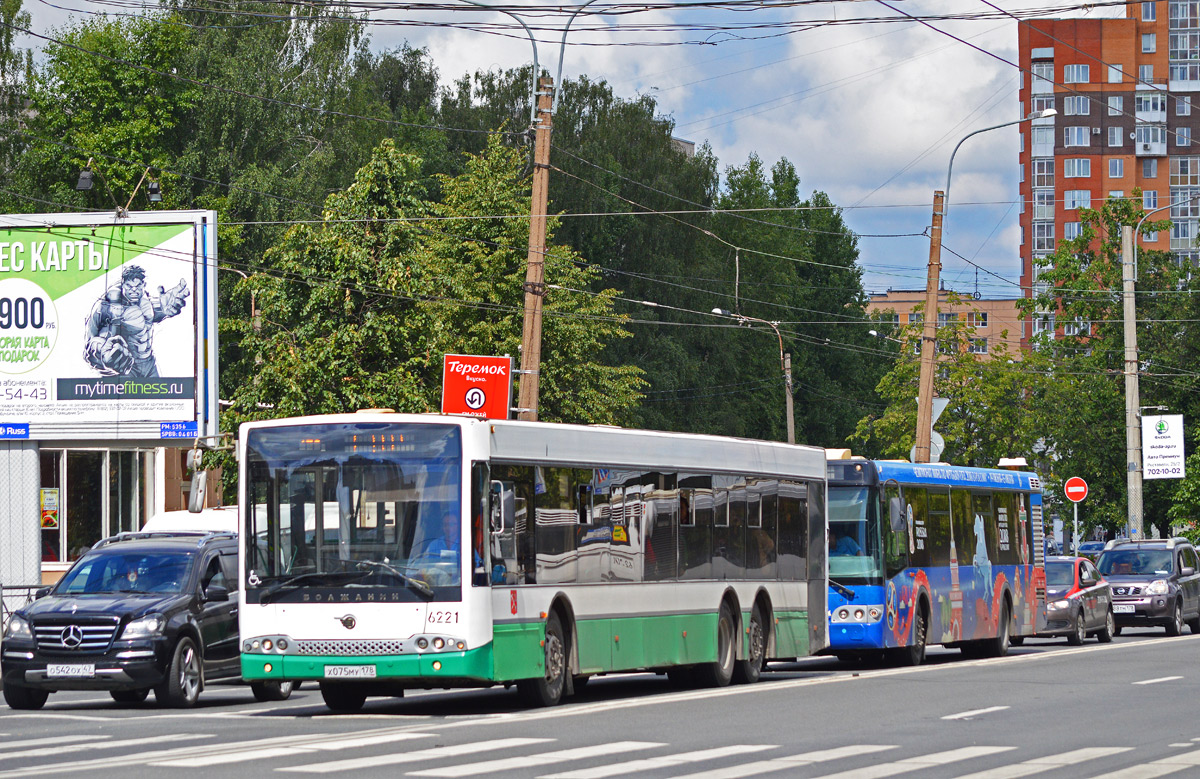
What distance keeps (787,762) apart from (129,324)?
24.9 metres

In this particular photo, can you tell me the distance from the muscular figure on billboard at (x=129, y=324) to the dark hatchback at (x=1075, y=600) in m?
16.4

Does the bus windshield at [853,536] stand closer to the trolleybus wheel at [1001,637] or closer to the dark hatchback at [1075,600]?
the trolleybus wheel at [1001,637]

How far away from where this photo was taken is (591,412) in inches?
1917

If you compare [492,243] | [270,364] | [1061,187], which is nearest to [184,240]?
[270,364]

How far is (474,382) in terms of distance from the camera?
27.0 metres

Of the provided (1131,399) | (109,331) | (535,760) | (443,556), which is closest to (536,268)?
(109,331)

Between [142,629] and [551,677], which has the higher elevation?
[142,629]

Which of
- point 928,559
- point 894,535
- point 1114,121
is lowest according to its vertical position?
point 928,559

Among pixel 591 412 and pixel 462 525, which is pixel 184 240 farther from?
pixel 462 525

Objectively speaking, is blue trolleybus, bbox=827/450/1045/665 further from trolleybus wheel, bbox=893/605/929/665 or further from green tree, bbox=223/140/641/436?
green tree, bbox=223/140/641/436

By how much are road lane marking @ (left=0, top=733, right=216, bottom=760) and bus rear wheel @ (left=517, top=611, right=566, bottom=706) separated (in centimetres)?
359

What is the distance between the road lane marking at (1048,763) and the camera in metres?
11.2

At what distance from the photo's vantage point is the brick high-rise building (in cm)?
11469

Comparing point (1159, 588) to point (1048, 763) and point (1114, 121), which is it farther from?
point (1114, 121)
